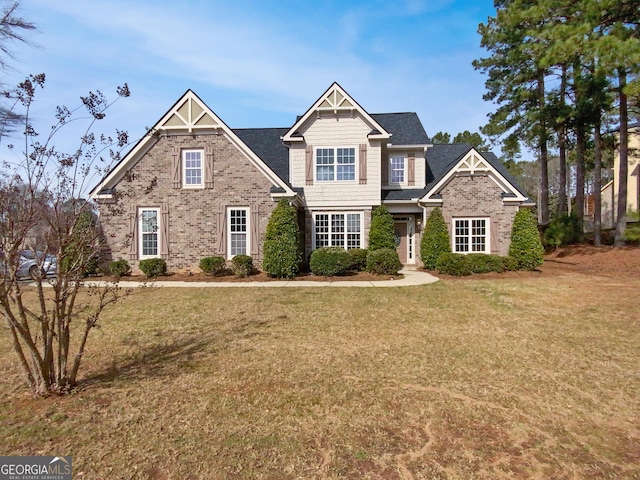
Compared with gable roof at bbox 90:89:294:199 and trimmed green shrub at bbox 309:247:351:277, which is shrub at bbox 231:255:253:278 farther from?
gable roof at bbox 90:89:294:199

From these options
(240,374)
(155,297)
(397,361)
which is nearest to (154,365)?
(240,374)

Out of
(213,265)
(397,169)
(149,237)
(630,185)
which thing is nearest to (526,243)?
(397,169)

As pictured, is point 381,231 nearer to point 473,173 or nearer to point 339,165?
point 339,165

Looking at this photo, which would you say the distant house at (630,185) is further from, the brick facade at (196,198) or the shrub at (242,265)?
the shrub at (242,265)

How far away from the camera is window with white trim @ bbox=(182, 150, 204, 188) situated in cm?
1571

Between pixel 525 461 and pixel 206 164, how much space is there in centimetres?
1500

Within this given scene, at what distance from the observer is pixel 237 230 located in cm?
1562

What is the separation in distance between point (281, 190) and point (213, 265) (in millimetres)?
4090

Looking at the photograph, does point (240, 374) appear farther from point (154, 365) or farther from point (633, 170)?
point (633, 170)

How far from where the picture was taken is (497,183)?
16203 mm

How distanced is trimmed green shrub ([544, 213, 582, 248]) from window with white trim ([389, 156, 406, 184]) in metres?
11.2

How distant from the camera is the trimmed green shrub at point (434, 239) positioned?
15773 millimetres

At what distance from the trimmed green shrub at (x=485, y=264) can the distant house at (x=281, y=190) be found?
149 centimetres

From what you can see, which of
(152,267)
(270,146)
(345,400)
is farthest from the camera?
(270,146)
